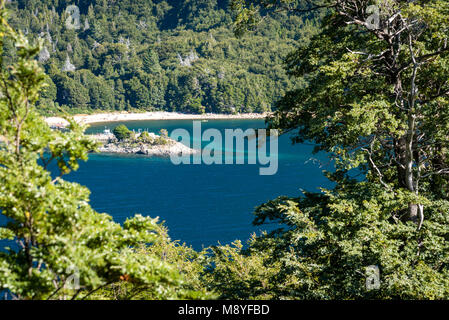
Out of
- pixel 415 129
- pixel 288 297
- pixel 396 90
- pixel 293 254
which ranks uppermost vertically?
pixel 396 90

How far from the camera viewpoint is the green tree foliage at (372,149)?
395 inches

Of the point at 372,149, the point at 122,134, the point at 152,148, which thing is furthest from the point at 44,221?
the point at 122,134

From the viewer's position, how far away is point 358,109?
441 inches

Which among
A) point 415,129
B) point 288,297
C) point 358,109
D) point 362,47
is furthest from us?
point 362,47

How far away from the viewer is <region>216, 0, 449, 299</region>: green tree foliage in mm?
10039

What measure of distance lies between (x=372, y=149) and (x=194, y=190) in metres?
52.6

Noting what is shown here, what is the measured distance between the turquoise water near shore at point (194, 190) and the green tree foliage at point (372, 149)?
2810 centimetres

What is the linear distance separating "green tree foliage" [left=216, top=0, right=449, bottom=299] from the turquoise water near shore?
28.1 metres

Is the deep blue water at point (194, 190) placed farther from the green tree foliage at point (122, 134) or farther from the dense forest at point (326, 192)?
the dense forest at point (326, 192)

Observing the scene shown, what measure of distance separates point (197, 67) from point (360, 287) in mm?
194818

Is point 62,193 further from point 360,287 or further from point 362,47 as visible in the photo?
point 362,47

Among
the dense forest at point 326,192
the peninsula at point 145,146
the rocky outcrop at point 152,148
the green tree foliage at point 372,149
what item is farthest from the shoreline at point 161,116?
the dense forest at point 326,192

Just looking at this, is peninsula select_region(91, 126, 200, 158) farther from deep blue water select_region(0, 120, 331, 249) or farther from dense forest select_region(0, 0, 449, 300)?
dense forest select_region(0, 0, 449, 300)
